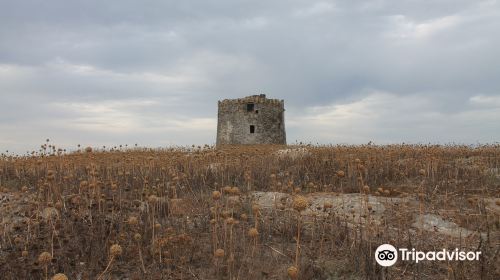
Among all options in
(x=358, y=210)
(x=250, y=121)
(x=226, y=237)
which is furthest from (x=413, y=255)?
(x=250, y=121)

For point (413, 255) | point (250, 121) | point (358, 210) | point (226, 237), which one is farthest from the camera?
point (250, 121)

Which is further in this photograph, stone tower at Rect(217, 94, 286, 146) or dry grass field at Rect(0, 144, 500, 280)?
stone tower at Rect(217, 94, 286, 146)

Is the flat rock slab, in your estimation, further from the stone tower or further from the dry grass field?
the stone tower

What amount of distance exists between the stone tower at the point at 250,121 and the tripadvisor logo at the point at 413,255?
2467cm

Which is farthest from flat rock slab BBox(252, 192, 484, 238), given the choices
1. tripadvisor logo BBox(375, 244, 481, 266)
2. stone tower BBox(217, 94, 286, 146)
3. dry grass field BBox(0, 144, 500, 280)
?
stone tower BBox(217, 94, 286, 146)

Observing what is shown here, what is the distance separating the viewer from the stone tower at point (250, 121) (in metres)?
29.8

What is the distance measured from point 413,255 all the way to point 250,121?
82.5 ft

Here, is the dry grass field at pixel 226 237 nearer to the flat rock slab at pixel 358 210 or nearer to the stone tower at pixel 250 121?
the flat rock slab at pixel 358 210

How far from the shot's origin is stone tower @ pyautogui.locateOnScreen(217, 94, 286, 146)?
2980cm

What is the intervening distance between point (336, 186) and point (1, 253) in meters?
7.42

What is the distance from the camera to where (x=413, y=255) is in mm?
4852

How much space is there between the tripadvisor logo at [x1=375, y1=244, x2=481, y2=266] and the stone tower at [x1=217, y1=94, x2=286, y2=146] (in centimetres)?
2467

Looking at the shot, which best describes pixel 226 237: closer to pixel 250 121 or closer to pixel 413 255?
pixel 413 255

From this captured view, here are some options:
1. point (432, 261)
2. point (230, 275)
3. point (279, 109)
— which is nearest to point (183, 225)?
point (230, 275)
